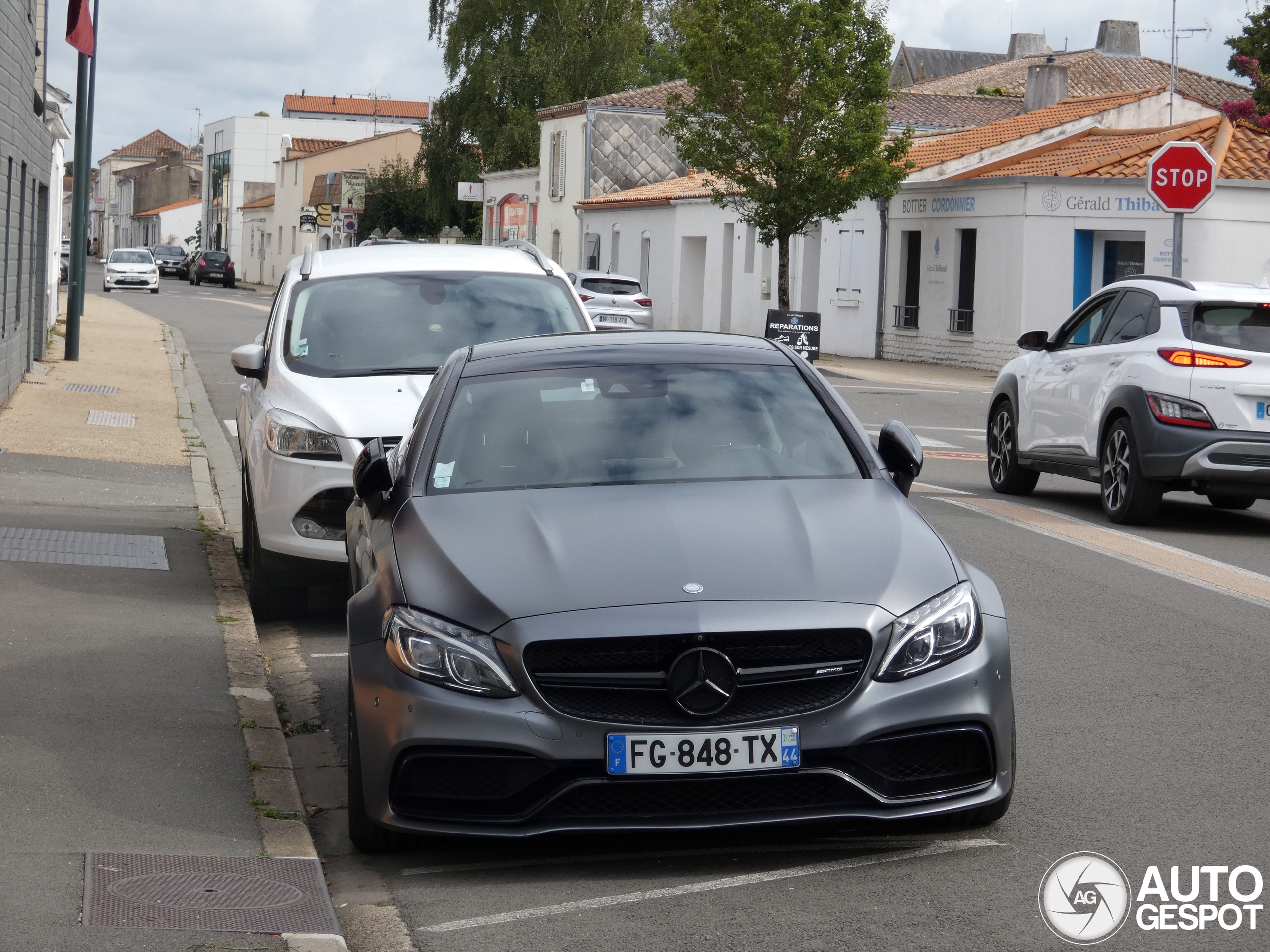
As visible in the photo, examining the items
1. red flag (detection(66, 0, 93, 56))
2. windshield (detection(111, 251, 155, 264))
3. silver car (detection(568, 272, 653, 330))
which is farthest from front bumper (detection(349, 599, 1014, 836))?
windshield (detection(111, 251, 155, 264))

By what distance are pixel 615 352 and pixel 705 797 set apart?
6.94ft

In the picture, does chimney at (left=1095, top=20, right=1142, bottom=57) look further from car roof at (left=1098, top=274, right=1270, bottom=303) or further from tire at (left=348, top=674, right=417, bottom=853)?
tire at (left=348, top=674, right=417, bottom=853)

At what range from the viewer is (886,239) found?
126 ft

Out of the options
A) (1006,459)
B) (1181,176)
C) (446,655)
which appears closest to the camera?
(446,655)

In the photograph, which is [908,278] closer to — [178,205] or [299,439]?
[299,439]

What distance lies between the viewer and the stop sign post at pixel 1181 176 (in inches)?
822

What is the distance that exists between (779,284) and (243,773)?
31.2 meters

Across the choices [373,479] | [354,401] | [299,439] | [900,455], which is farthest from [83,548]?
[900,455]

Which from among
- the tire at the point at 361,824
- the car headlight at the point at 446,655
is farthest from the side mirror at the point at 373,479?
the car headlight at the point at 446,655

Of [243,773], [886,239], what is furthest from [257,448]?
[886,239]

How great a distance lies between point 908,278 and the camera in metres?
37.9

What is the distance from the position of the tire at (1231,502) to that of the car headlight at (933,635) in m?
9.67

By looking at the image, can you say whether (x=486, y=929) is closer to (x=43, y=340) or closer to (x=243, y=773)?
(x=243, y=773)

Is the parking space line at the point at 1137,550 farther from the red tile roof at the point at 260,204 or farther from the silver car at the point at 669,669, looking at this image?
the red tile roof at the point at 260,204
